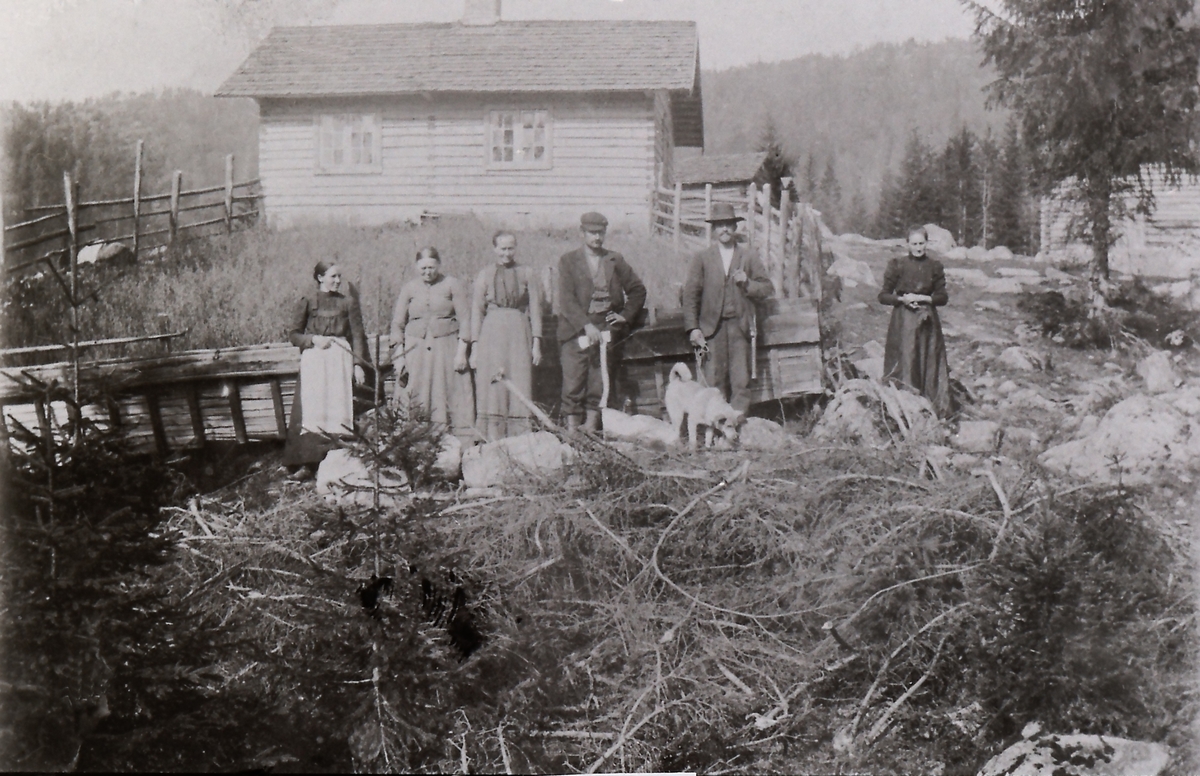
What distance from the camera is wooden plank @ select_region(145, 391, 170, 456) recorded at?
10.5 feet

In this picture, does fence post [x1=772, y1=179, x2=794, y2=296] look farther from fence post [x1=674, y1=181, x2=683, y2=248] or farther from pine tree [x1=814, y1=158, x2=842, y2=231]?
fence post [x1=674, y1=181, x2=683, y2=248]

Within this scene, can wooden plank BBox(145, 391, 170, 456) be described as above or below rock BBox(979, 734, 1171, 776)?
above

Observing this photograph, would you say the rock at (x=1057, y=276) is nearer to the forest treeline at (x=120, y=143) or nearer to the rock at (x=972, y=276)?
the rock at (x=972, y=276)

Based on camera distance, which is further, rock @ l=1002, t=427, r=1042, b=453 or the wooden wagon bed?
rock @ l=1002, t=427, r=1042, b=453

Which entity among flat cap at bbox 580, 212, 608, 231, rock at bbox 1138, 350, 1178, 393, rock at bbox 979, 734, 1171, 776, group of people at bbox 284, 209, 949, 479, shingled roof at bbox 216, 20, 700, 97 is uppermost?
shingled roof at bbox 216, 20, 700, 97

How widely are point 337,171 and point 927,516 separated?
9.38 feet

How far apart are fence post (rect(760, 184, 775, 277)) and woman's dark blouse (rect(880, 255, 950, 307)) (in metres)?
0.50

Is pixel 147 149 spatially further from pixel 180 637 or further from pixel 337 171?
pixel 180 637

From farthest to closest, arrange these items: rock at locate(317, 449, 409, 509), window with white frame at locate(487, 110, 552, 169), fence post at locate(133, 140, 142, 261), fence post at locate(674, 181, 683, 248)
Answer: fence post at locate(674, 181, 683, 248) < window with white frame at locate(487, 110, 552, 169) < fence post at locate(133, 140, 142, 261) < rock at locate(317, 449, 409, 509)

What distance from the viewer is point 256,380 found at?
10.9 ft

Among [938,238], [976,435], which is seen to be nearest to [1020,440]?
[976,435]

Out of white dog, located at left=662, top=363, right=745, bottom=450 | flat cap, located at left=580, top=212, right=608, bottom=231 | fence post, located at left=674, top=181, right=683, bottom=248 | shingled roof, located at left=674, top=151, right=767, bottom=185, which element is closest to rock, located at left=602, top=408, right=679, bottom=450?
white dog, located at left=662, top=363, right=745, bottom=450

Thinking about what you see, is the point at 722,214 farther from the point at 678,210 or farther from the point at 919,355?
the point at 919,355

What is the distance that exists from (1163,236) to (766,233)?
5.16 ft
